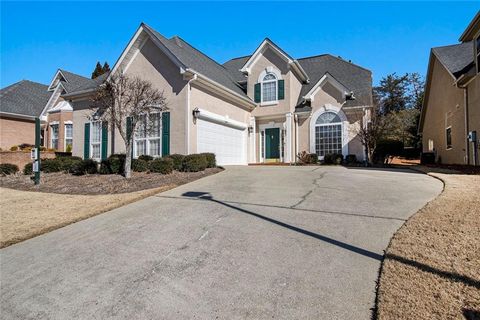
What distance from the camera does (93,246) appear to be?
5.63 meters

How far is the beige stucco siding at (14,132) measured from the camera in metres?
22.3

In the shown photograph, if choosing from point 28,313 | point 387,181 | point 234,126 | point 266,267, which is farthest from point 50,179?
point 387,181

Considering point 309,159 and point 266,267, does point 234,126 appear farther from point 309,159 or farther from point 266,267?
point 266,267

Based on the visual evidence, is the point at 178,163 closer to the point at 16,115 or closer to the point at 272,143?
the point at 272,143

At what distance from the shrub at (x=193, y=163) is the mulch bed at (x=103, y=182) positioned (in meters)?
0.27

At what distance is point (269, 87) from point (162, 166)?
996 cm

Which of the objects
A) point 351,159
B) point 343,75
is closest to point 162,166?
point 351,159

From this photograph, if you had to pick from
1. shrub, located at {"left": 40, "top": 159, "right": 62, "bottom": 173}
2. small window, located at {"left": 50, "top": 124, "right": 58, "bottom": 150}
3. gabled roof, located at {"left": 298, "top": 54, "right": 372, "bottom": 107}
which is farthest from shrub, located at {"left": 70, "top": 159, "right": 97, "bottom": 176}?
gabled roof, located at {"left": 298, "top": 54, "right": 372, "bottom": 107}

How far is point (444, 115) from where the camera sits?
699 inches

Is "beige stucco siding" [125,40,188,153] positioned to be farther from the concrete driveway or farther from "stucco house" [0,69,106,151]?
"stucco house" [0,69,106,151]

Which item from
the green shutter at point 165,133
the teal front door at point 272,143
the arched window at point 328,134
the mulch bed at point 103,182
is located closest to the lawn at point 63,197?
the mulch bed at point 103,182

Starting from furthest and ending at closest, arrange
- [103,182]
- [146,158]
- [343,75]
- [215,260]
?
[343,75], [146,158], [103,182], [215,260]

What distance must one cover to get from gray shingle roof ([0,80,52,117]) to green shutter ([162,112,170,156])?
15709 mm

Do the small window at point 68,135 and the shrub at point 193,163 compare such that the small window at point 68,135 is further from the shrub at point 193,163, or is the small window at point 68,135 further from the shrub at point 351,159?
the shrub at point 351,159
